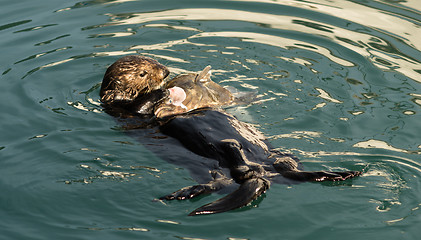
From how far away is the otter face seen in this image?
6148 mm

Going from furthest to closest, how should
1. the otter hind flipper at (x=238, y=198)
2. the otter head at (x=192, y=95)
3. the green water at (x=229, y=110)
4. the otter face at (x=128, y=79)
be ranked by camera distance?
the otter face at (x=128, y=79), the otter head at (x=192, y=95), the green water at (x=229, y=110), the otter hind flipper at (x=238, y=198)

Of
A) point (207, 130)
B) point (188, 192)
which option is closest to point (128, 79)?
point (207, 130)

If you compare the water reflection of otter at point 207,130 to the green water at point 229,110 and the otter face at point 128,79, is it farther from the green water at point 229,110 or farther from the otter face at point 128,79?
the green water at point 229,110

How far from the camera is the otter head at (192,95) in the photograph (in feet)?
18.9

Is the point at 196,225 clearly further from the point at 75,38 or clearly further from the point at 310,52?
the point at 75,38

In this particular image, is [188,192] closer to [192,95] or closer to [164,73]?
[192,95]

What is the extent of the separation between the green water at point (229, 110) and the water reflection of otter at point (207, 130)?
162 millimetres

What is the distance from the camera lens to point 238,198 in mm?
4074

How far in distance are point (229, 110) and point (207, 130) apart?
4.16 feet

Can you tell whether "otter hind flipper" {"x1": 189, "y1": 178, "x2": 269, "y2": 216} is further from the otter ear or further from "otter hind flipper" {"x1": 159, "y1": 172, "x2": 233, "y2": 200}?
the otter ear

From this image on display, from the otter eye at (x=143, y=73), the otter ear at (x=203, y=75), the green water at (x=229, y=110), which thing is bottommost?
the green water at (x=229, y=110)

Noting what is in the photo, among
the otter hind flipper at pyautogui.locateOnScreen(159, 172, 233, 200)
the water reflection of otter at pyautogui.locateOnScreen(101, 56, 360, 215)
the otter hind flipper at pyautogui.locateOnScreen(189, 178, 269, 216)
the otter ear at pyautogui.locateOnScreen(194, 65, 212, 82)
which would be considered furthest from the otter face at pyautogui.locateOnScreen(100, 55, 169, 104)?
the otter hind flipper at pyautogui.locateOnScreen(189, 178, 269, 216)

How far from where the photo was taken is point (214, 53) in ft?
25.0

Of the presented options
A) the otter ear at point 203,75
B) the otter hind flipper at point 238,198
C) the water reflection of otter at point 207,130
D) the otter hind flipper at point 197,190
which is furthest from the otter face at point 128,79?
the otter hind flipper at point 238,198
